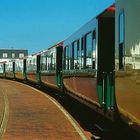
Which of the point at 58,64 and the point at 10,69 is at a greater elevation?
the point at 58,64

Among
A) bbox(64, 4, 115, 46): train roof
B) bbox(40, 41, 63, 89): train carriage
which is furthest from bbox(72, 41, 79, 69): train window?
bbox(40, 41, 63, 89): train carriage

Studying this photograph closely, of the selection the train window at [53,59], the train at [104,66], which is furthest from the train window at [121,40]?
the train window at [53,59]

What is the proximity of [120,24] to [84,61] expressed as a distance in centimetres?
621

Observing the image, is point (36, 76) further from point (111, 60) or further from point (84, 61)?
point (111, 60)

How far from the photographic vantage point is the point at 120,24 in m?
10.0

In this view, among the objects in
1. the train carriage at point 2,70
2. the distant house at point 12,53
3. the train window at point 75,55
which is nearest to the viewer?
the train window at point 75,55

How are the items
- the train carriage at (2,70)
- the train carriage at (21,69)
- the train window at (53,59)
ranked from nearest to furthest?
the train window at (53,59), the train carriage at (21,69), the train carriage at (2,70)

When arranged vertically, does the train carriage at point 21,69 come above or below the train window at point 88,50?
below

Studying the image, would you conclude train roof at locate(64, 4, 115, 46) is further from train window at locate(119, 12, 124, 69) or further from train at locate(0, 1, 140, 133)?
train window at locate(119, 12, 124, 69)

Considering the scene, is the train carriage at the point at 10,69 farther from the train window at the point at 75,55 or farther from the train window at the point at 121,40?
the train window at the point at 121,40

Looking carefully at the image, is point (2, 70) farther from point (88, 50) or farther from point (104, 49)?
point (104, 49)

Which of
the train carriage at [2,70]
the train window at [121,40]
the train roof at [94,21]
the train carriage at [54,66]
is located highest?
the train roof at [94,21]

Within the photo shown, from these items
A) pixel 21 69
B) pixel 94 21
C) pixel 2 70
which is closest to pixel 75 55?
pixel 94 21

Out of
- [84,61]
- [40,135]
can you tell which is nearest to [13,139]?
[40,135]
